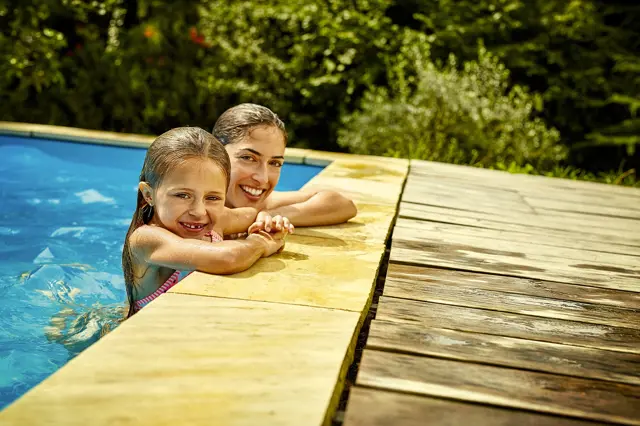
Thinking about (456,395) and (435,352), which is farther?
(435,352)

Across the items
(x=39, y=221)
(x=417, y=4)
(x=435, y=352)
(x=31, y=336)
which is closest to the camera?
(x=435, y=352)

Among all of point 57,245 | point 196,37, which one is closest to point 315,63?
point 196,37

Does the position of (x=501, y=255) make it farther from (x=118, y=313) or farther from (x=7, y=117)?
(x=7, y=117)

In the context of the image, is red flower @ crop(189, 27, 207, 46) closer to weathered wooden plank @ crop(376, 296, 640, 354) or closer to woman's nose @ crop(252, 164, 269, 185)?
woman's nose @ crop(252, 164, 269, 185)

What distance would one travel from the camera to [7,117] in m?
8.41

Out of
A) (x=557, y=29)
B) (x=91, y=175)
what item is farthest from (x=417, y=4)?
(x=91, y=175)

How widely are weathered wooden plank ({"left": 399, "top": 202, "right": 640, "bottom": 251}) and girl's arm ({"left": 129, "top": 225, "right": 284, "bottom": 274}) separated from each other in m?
1.53

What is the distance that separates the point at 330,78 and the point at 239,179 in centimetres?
531

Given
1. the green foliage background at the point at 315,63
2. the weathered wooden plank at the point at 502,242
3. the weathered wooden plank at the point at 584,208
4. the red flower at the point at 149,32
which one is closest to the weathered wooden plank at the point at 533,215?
the weathered wooden plank at the point at 584,208

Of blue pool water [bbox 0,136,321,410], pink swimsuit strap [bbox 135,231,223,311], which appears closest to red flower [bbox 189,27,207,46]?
blue pool water [bbox 0,136,321,410]

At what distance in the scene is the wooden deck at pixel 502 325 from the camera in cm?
153

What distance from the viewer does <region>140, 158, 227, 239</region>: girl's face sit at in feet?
8.11

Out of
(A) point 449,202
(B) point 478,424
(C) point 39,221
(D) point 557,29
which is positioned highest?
(D) point 557,29

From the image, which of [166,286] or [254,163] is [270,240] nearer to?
[166,286]
